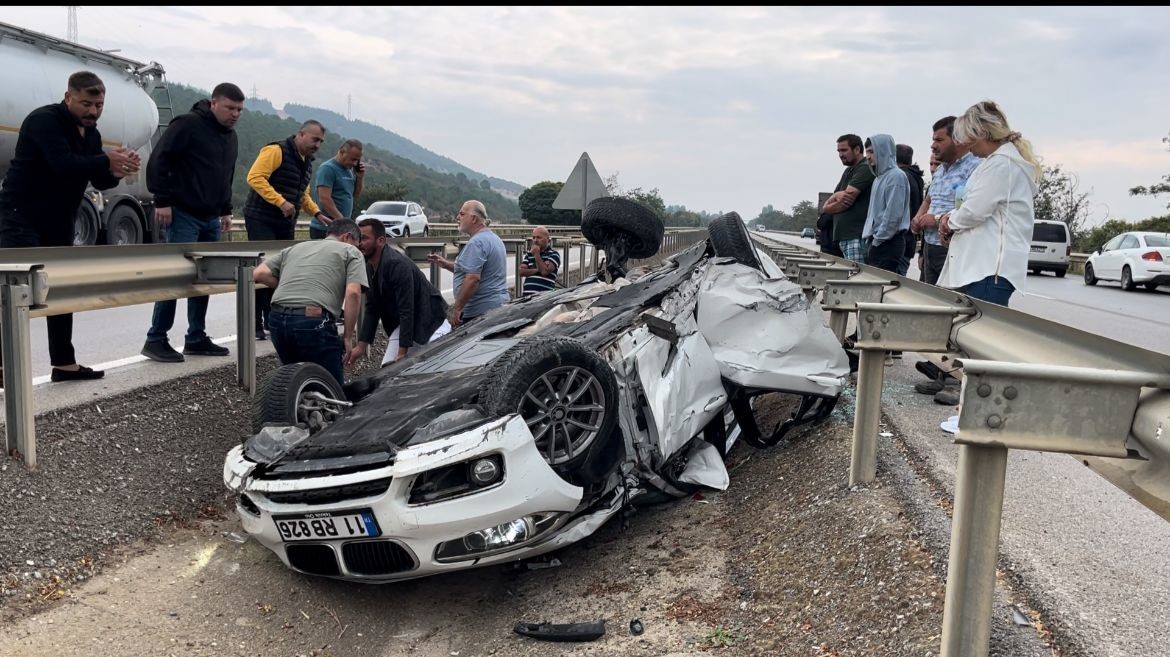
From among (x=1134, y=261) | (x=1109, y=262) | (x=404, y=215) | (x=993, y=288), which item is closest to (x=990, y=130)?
(x=993, y=288)

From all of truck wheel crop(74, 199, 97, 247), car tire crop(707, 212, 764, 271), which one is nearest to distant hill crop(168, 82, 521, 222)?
truck wheel crop(74, 199, 97, 247)

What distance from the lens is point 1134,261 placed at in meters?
21.0

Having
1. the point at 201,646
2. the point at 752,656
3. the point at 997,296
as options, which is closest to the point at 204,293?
the point at 201,646

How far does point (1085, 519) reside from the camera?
357 cm

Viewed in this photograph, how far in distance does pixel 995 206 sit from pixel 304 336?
405 centimetres

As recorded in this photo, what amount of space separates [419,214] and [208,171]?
25670mm

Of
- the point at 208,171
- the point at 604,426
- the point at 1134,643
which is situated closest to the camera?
the point at 1134,643

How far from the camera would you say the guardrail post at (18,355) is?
3.71m

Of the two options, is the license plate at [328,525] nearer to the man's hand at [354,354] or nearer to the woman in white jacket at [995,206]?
the man's hand at [354,354]

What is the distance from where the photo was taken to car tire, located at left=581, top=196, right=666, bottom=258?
6.61 metres

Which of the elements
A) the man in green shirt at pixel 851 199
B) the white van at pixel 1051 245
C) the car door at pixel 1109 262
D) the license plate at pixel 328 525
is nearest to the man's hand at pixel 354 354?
the license plate at pixel 328 525

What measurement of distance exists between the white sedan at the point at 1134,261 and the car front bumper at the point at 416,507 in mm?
21442

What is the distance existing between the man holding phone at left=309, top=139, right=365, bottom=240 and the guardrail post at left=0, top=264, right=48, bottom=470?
4.25 metres

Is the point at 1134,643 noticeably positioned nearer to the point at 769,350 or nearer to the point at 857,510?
the point at 857,510
